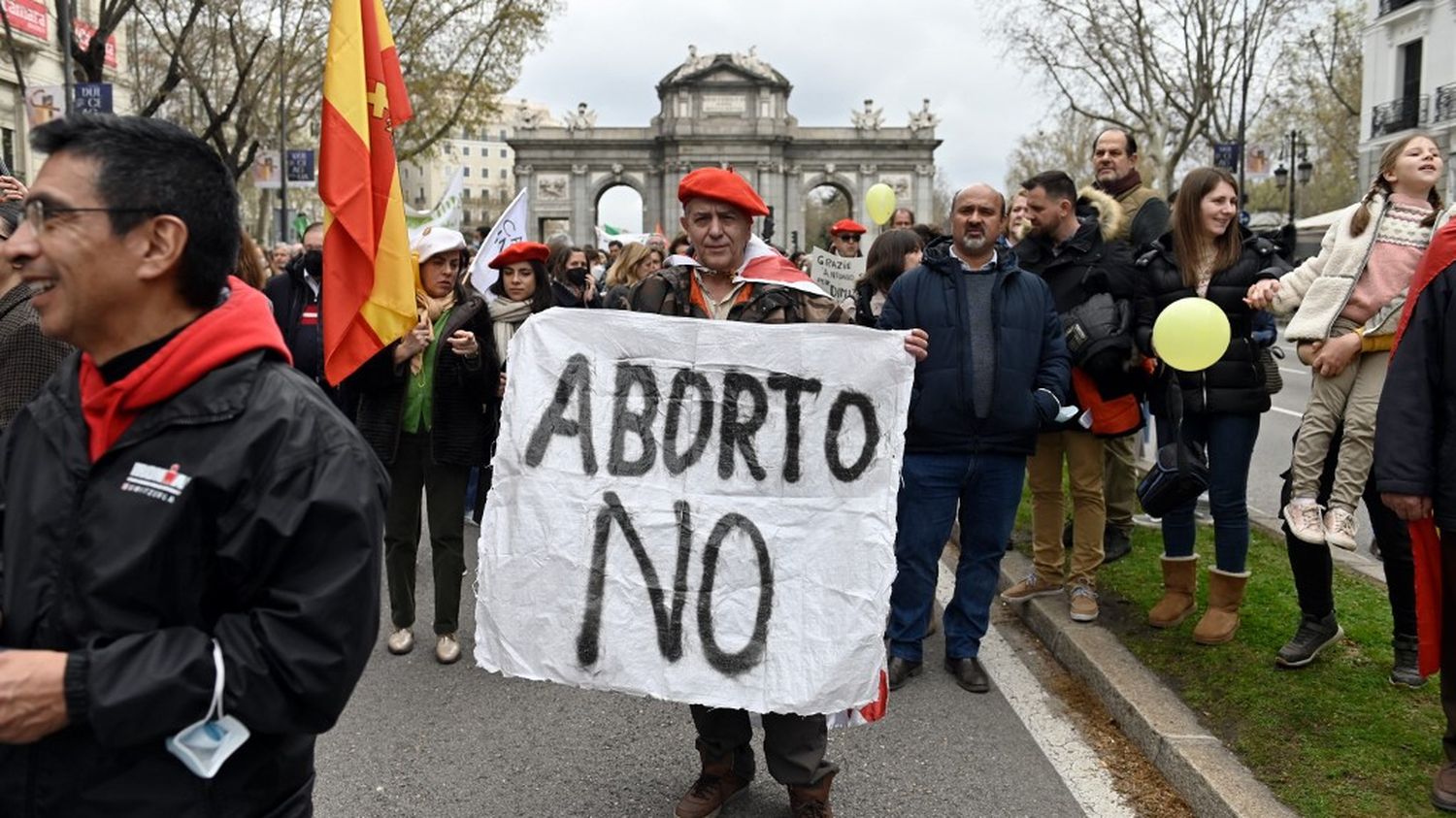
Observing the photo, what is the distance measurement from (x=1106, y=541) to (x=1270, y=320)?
6.45 feet

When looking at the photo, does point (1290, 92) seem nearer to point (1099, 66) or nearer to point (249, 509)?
point (1099, 66)

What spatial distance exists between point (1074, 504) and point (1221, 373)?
1213 mm

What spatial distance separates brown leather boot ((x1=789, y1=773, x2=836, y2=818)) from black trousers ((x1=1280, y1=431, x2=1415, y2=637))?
2.39 m

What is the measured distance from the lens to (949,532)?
5.22m

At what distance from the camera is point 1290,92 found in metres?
46.7

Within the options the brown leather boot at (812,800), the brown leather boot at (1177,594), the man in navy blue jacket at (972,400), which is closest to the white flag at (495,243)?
the man in navy blue jacket at (972,400)

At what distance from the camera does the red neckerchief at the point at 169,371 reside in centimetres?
188

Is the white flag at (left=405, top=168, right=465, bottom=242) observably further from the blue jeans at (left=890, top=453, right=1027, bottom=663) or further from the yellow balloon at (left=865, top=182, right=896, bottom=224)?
the blue jeans at (left=890, top=453, right=1027, bottom=663)

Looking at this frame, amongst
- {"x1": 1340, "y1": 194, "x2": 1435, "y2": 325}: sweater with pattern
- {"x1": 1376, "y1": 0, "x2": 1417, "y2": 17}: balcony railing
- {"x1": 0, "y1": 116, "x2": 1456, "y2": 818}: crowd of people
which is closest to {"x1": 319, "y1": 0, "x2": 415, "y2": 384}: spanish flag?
{"x1": 0, "y1": 116, "x2": 1456, "y2": 818}: crowd of people

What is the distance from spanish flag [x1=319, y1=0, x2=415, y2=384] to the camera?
4.23 m

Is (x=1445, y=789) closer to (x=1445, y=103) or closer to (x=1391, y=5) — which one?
(x=1445, y=103)

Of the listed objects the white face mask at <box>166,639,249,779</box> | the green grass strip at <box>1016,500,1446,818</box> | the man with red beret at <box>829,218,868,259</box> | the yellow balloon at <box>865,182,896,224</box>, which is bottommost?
the green grass strip at <box>1016,500,1446,818</box>

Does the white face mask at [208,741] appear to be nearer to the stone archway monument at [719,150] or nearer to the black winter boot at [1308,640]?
the black winter boot at [1308,640]

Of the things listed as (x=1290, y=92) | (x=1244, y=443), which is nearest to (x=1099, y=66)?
(x=1290, y=92)
